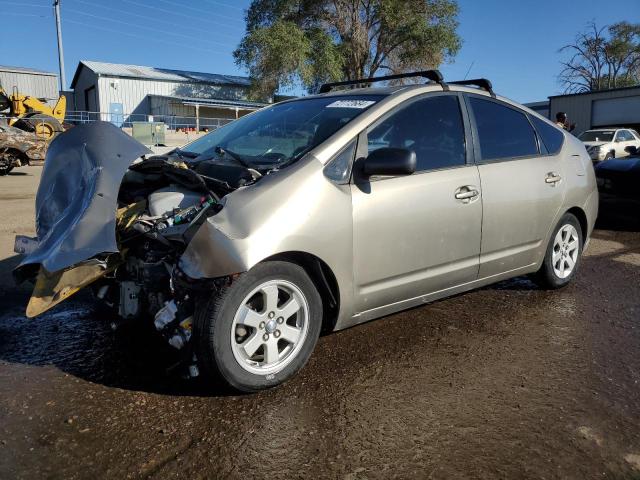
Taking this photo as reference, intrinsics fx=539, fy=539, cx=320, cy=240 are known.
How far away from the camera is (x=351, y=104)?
361 centimetres

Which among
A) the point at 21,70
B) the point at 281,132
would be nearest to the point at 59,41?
the point at 21,70

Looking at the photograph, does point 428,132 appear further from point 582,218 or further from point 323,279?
point 582,218

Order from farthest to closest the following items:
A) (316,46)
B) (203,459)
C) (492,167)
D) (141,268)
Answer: (316,46) → (492,167) → (141,268) → (203,459)

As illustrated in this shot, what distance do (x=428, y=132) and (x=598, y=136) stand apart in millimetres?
21164

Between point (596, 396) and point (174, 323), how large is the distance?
232cm

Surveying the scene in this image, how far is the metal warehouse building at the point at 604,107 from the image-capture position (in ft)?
106

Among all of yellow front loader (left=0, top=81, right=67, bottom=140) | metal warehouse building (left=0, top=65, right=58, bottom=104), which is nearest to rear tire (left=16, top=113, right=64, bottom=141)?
yellow front loader (left=0, top=81, right=67, bottom=140)

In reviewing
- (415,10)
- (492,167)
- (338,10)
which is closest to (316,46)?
(338,10)

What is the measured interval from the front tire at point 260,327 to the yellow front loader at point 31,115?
59.8 ft

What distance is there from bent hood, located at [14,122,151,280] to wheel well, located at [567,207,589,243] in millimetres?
3587

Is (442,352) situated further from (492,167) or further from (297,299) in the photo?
(492,167)

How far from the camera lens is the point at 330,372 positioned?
10.5 feet

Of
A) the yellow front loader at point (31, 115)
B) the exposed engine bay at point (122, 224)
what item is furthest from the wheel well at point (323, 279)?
the yellow front loader at point (31, 115)

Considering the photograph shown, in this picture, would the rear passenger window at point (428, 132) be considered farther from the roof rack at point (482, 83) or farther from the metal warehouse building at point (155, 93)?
the metal warehouse building at point (155, 93)
